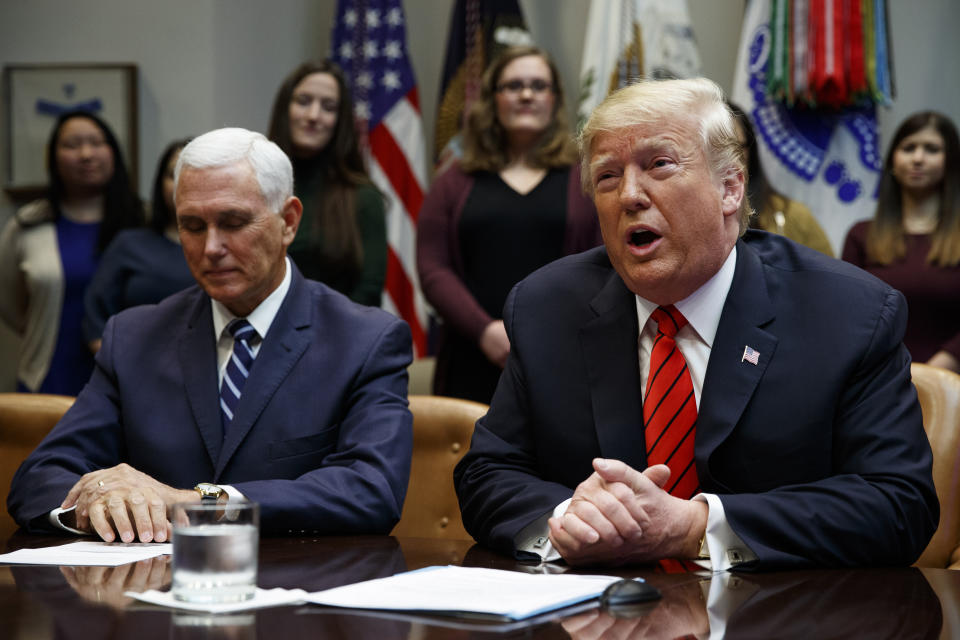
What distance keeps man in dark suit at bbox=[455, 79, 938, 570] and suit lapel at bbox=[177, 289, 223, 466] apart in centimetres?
56

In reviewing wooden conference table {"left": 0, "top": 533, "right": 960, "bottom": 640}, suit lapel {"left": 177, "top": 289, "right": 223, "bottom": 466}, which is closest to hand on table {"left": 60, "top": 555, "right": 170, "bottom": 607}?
wooden conference table {"left": 0, "top": 533, "right": 960, "bottom": 640}

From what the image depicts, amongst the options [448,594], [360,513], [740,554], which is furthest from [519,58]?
[448,594]

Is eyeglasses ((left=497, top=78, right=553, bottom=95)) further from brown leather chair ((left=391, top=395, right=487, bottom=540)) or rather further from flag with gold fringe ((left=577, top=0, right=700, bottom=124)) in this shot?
brown leather chair ((left=391, top=395, right=487, bottom=540))

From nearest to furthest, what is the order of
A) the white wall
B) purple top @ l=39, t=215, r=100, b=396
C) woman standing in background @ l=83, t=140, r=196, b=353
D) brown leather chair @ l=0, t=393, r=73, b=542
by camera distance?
1. brown leather chair @ l=0, t=393, r=73, b=542
2. woman standing in background @ l=83, t=140, r=196, b=353
3. purple top @ l=39, t=215, r=100, b=396
4. the white wall

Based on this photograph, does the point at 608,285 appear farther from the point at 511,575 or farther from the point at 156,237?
the point at 156,237

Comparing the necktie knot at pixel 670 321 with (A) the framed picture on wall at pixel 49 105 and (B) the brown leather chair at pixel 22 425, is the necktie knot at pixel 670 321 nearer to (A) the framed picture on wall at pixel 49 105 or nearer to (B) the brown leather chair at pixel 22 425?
(B) the brown leather chair at pixel 22 425

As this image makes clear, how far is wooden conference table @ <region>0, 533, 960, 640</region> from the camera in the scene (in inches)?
49.3

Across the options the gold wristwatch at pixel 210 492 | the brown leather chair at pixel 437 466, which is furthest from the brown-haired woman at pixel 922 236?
the gold wristwatch at pixel 210 492

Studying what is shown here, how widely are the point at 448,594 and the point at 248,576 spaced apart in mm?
243

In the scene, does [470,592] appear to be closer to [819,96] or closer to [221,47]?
[819,96]

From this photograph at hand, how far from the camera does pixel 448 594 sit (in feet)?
4.60

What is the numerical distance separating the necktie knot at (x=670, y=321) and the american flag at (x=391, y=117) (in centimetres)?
360

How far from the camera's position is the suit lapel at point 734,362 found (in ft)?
6.27

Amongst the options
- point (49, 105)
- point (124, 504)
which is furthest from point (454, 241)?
point (49, 105)
